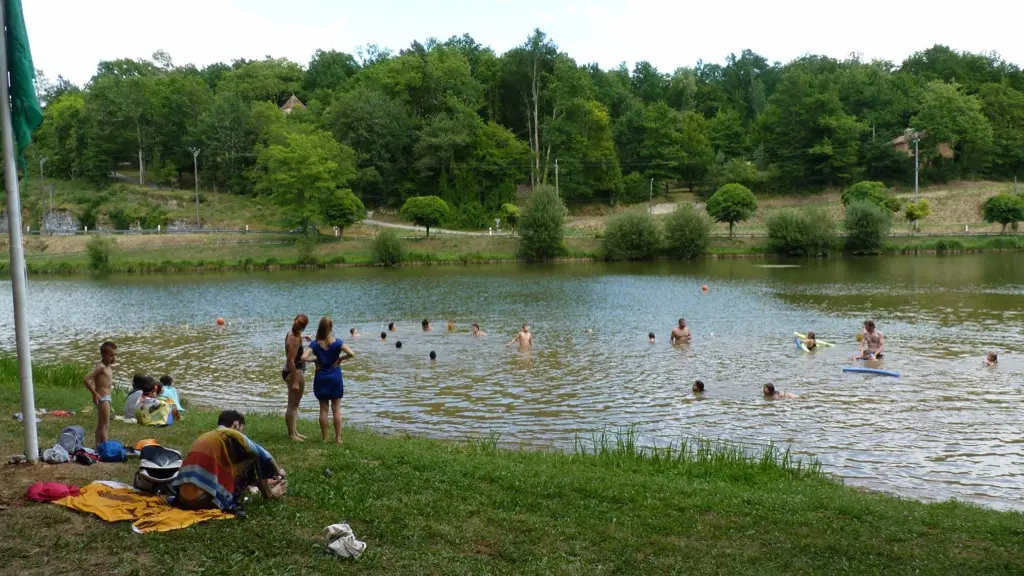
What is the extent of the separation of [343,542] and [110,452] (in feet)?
16.4

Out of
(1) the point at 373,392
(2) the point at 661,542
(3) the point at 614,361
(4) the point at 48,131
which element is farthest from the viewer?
(4) the point at 48,131

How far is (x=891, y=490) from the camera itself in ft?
41.9

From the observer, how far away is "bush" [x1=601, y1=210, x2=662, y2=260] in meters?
71.0

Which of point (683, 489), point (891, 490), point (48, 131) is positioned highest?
point (48, 131)

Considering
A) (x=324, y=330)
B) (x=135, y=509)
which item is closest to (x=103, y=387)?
(x=324, y=330)

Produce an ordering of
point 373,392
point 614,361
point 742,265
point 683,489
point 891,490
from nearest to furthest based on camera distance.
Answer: point 683,489 < point 891,490 < point 373,392 < point 614,361 < point 742,265

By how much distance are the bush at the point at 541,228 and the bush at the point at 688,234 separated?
9.82 metres

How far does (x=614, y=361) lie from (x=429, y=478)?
16363 mm

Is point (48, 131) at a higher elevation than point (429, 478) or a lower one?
higher

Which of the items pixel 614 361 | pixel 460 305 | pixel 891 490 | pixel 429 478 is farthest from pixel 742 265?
pixel 429 478

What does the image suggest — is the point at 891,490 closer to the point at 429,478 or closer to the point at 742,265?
the point at 429,478

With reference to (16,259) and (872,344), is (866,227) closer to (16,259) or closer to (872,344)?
(872,344)

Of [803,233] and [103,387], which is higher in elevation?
[803,233]

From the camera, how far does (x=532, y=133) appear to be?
4407 inches
